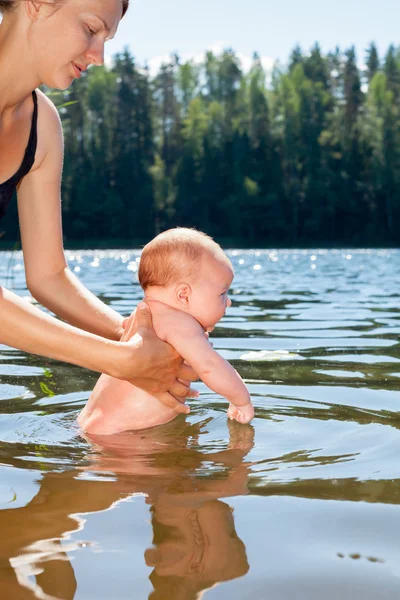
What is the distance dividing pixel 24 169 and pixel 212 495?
1650 mm

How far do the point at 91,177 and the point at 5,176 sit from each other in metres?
51.5

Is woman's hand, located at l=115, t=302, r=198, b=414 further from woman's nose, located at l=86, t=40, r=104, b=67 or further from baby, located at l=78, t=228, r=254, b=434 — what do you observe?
woman's nose, located at l=86, t=40, r=104, b=67

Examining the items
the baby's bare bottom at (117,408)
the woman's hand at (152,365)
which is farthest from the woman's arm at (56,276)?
the baby's bare bottom at (117,408)

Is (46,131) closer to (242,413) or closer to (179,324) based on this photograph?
(179,324)

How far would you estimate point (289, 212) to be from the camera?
52.2 m

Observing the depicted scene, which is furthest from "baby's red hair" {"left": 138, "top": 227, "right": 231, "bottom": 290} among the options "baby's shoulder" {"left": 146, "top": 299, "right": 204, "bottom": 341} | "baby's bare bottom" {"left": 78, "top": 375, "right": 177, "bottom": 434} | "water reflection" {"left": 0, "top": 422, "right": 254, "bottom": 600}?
"water reflection" {"left": 0, "top": 422, "right": 254, "bottom": 600}

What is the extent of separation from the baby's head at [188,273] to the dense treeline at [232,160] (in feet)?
150

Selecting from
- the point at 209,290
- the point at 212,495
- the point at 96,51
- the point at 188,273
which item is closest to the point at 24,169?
the point at 96,51

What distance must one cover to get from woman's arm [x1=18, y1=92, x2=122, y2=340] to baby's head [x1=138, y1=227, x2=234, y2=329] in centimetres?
28

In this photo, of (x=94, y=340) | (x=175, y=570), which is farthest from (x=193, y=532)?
(x=94, y=340)

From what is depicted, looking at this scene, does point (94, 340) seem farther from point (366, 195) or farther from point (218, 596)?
point (366, 195)

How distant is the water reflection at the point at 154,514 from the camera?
68.0 inches

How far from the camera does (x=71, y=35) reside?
289 centimetres

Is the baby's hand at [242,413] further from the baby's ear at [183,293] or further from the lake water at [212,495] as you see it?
the baby's ear at [183,293]
